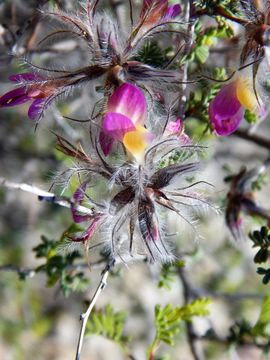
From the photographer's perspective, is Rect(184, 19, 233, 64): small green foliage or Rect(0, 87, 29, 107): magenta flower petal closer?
Rect(0, 87, 29, 107): magenta flower petal

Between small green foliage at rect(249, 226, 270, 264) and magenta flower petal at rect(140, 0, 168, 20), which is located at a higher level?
magenta flower petal at rect(140, 0, 168, 20)

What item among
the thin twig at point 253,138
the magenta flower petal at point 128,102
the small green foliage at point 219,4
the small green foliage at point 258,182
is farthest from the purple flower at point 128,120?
the thin twig at point 253,138

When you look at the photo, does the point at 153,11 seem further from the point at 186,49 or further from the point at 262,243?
the point at 262,243

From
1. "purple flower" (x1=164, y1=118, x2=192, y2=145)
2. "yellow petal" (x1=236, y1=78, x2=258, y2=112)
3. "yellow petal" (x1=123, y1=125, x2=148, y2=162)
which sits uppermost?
"yellow petal" (x1=236, y1=78, x2=258, y2=112)

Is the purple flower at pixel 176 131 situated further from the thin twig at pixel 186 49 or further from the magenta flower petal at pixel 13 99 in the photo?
the magenta flower petal at pixel 13 99

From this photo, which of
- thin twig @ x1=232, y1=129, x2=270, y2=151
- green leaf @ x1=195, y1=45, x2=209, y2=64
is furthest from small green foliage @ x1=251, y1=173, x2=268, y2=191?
green leaf @ x1=195, y1=45, x2=209, y2=64

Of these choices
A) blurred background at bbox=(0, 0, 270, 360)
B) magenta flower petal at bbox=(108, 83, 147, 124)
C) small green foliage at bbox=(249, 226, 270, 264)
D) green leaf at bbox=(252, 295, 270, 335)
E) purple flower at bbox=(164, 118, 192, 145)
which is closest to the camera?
magenta flower petal at bbox=(108, 83, 147, 124)

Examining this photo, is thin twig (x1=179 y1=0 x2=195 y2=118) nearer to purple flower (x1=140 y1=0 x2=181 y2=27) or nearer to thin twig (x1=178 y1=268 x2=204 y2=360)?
purple flower (x1=140 y1=0 x2=181 y2=27)

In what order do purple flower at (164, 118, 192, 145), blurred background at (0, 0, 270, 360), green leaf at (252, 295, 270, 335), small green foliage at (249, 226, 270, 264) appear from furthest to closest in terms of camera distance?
1. blurred background at (0, 0, 270, 360)
2. green leaf at (252, 295, 270, 335)
3. small green foliage at (249, 226, 270, 264)
4. purple flower at (164, 118, 192, 145)
